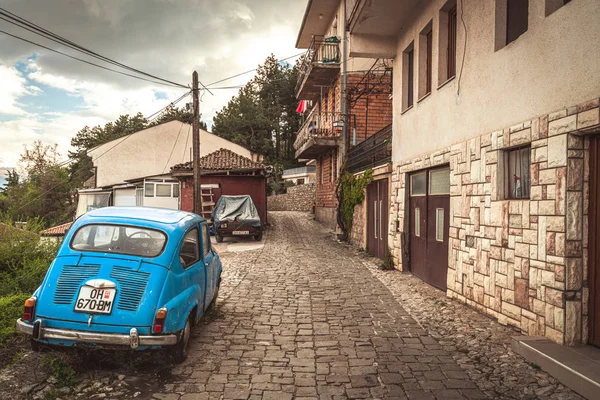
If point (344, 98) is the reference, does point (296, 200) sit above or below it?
below

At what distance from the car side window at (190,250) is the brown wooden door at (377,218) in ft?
23.8

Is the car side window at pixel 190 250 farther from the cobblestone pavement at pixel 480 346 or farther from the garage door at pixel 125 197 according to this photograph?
the garage door at pixel 125 197

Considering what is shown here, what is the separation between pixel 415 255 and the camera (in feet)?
31.7

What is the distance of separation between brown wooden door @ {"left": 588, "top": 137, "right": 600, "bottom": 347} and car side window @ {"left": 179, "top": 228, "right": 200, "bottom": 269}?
14.7ft

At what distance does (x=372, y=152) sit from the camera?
44.3ft

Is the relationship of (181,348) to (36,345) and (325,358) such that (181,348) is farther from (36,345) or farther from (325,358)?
(325,358)

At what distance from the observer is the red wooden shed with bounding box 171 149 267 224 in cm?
2217

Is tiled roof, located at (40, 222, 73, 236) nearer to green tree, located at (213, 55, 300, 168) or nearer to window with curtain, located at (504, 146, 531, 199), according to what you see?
window with curtain, located at (504, 146, 531, 199)

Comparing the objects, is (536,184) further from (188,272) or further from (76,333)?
(76,333)

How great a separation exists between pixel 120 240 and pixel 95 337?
1.14 meters

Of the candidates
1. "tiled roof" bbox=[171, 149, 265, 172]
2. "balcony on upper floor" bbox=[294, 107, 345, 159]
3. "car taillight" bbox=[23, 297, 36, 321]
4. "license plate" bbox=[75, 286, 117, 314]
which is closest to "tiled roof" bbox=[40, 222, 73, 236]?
"car taillight" bbox=[23, 297, 36, 321]

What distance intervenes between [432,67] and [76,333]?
318 inches

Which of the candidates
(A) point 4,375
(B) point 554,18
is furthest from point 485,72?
(A) point 4,375

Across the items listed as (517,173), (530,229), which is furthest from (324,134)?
(530,229)
